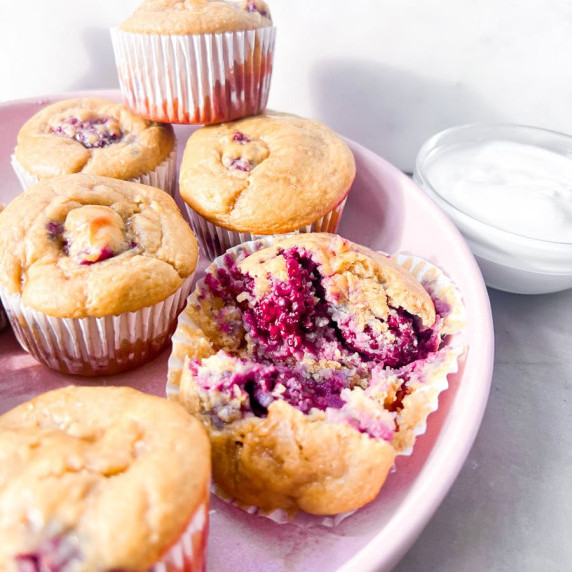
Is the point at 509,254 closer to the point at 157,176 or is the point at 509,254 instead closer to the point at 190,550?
the point at 157,176

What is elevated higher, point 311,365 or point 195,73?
point 195,73

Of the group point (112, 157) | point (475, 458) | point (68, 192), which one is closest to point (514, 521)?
point (475, 458)

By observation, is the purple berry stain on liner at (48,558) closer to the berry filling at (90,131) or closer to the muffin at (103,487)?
the muffin at (103,487)

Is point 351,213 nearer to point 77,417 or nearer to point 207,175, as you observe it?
point 207,175

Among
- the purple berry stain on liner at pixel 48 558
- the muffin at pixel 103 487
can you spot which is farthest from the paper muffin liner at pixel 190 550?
the purple berry stain on liner at pixel 48 558

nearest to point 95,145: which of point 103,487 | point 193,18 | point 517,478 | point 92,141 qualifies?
point 92,141

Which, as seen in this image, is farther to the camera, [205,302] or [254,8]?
[254,8]

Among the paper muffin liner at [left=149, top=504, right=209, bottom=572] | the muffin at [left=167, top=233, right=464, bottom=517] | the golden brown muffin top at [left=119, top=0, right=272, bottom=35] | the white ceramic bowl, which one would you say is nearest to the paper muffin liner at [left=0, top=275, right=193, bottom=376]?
the muffin at [left=167, top=233, right=464, bottom=517]
